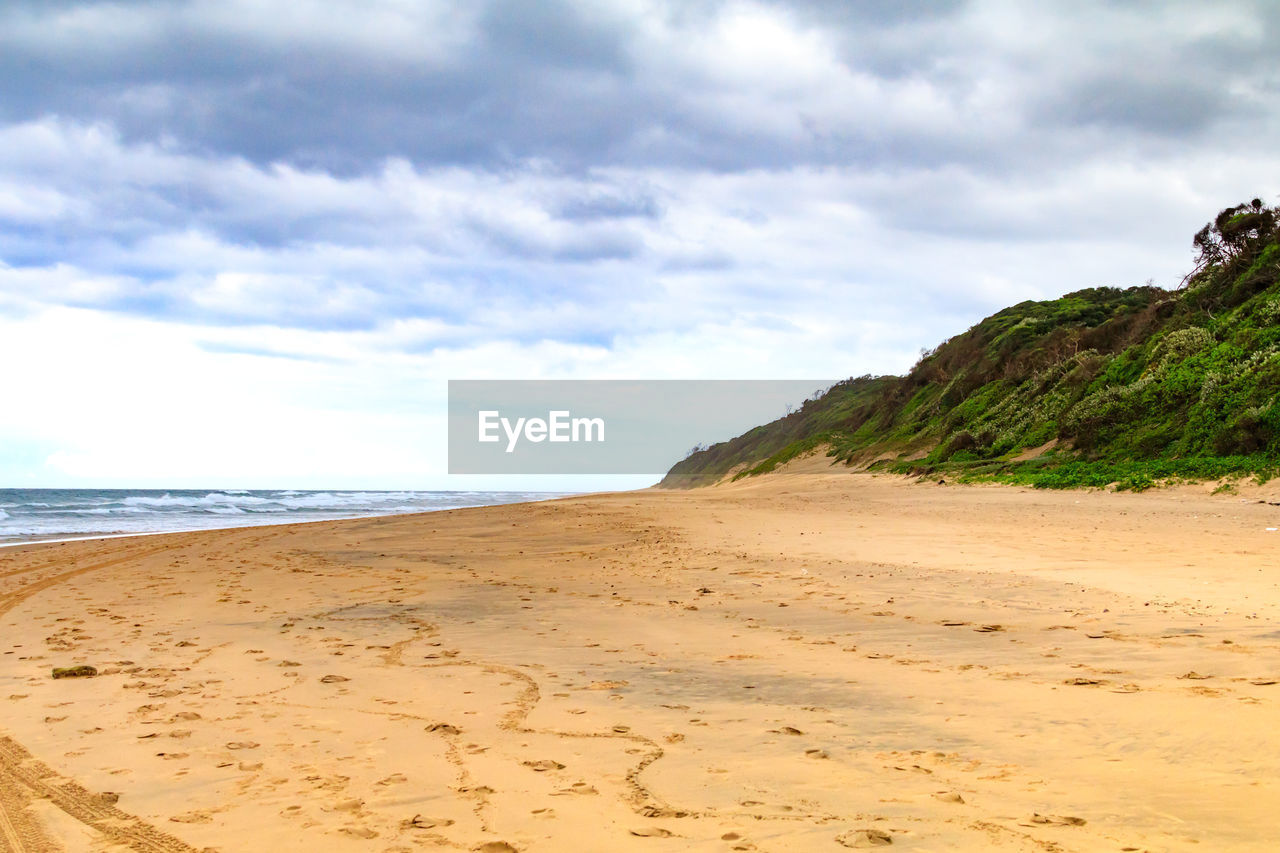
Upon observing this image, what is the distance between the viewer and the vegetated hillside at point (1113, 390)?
20.9 meters

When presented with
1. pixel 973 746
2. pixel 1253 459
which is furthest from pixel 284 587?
pixel 1253 459

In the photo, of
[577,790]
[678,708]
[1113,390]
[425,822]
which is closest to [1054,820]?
[577,790]

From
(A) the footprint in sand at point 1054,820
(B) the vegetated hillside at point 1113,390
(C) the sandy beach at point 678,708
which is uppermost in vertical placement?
(B) the vegetated hillside at point 1113,390

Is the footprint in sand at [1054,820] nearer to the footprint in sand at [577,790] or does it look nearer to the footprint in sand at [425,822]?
the footprint in sand at [577,790]

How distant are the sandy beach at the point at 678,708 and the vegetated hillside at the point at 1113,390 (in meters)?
11.6

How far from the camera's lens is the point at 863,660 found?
582 centimetres

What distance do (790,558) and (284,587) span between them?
715 cm

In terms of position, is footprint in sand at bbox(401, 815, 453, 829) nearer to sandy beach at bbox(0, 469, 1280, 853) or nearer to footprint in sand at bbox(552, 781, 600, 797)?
sandy beach at bbox(0, 469, 1280, 853)

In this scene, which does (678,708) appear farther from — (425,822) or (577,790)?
(425,822)

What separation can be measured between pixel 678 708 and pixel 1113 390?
2828cm

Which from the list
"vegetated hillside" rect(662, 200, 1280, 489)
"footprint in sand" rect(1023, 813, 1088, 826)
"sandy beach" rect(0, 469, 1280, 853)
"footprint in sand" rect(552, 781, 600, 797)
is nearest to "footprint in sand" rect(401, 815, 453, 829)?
"sandy beach" rect(0, 469, 1280, 853)

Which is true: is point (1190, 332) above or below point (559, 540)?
above

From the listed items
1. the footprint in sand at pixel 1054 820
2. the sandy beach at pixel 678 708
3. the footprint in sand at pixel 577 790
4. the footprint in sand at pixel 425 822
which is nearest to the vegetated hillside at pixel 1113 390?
the sandy beach at pixel 678 708

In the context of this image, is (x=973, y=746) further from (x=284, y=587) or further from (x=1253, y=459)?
(x=1253, y=459)
